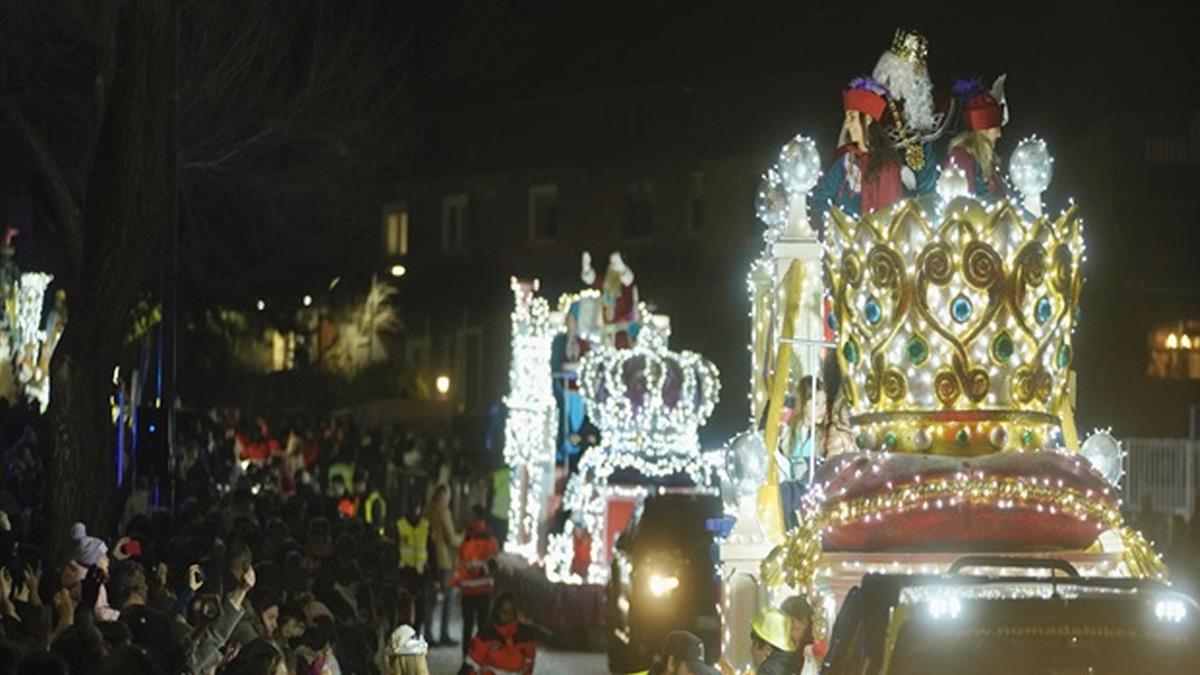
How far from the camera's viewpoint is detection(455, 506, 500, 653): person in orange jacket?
88.7ft

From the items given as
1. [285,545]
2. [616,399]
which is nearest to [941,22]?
[616,399]

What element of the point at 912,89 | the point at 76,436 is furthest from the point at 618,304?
the point at 912,89

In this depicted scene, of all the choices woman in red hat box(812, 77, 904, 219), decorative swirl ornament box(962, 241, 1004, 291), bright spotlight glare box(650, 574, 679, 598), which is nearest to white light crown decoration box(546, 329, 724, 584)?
bright spotlight glare box(650, 574, 679, 598)

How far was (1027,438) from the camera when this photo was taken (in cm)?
1442

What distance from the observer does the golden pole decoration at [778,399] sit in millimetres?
16547

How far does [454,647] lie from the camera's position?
95.6 feet

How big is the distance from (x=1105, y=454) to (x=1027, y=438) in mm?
942

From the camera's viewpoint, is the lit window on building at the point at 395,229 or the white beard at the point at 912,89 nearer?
the white beard at the point at 912,89

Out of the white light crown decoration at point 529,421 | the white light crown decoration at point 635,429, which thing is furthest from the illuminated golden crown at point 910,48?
the white light crown decoration at point 529,421

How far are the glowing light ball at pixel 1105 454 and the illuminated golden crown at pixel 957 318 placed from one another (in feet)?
2.24

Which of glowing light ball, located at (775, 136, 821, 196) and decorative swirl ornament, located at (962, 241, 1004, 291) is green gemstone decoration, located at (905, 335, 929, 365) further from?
glowing light ball, located at (775, 136, 821, 196)

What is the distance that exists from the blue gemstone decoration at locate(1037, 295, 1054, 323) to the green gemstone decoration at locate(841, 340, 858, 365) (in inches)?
40.1

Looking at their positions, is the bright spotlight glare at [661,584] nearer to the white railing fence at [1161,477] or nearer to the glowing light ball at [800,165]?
the glowing light ball at [800,165]

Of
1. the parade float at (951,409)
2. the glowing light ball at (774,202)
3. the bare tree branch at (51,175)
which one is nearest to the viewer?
the parade float at (951,409)
